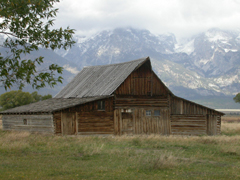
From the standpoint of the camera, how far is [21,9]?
43.9ft

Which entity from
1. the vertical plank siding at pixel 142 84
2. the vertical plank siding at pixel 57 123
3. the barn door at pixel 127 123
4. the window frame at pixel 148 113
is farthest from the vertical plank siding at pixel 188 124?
the vertical plank siding at pixel 57 123

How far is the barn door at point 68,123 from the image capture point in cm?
3080

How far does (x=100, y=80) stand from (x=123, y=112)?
6051 mm

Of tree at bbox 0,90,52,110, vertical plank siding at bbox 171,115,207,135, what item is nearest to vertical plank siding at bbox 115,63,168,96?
vertical plank siding at bbox 171,115,207,135

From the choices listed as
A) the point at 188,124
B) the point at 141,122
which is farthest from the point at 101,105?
the point at 188,124

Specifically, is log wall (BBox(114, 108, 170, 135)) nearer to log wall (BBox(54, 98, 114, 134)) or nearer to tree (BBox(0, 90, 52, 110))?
log wall (BBox(54, 98, 114, 134))

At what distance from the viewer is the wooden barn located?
104 ft

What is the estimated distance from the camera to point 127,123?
110 ft

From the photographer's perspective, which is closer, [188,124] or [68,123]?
[68,123]

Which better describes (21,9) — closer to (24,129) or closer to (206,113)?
(24,129)

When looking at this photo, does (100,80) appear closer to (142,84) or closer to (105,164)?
(142,84)

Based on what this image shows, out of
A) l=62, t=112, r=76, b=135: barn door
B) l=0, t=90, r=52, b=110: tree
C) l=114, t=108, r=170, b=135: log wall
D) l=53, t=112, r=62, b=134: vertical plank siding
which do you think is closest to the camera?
l=53, t=112, r=62, b=134: vertical plank siding

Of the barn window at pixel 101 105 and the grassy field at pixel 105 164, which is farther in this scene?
the barn window at pixel 101 105

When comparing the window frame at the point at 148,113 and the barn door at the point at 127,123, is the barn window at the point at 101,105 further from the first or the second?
the window frame at the point at 148,113
